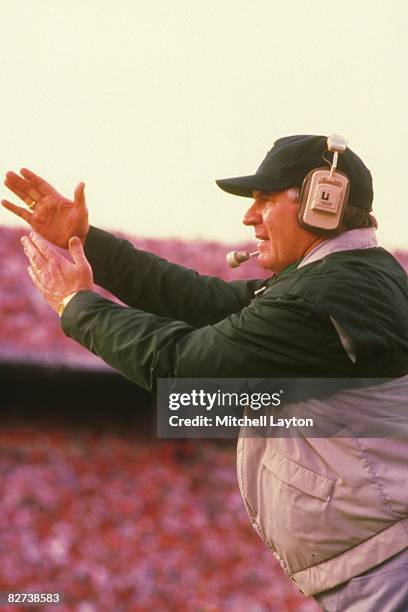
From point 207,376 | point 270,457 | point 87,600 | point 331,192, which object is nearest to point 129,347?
point 207,376

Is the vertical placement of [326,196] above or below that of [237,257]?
above

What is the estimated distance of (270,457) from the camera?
1716mm

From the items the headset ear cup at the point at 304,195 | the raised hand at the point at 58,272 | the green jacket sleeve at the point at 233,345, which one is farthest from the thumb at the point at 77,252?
the headset ear cup at the point at 304,195

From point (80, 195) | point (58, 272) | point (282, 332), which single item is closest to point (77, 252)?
point (58, 272)

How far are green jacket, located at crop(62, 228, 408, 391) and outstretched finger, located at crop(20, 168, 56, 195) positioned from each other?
1.32ft

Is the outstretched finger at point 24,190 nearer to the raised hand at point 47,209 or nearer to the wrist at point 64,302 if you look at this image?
the raised hand at point 47,209

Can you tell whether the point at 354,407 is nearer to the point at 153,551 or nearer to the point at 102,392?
the point at 153,551

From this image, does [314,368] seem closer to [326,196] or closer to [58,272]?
[326,196]

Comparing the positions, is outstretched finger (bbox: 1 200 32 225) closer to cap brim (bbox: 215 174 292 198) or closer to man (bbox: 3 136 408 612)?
man (bbox: 3 136 408 612)

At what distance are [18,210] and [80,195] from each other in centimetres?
12

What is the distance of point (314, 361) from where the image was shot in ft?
5.43

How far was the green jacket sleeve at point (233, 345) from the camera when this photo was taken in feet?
5.38

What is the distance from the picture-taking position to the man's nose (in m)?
1.87

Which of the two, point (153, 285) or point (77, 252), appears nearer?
point (77, 252)
